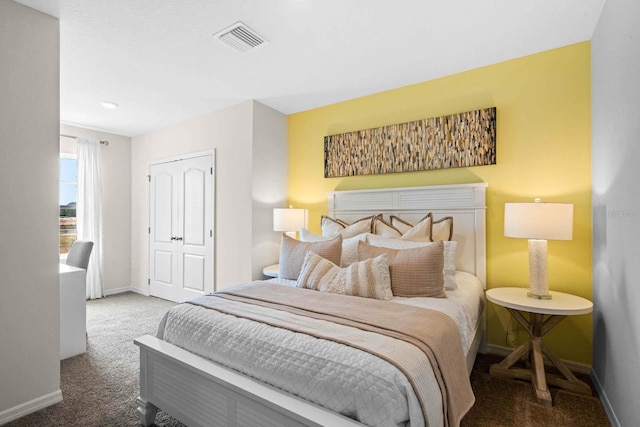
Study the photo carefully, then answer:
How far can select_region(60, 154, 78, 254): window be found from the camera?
445 cm

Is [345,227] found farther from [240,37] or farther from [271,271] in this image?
[240,37]

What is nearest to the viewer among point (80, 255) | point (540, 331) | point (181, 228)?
point (540, 331)

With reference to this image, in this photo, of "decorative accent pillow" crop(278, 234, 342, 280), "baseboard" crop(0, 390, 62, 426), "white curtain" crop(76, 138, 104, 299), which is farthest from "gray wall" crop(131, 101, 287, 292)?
"baseboard" crop(0, 390, 62, 426)

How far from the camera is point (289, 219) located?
3498 mm

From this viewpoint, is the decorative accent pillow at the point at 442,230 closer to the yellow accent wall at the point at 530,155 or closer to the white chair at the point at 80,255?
the yellow accent wall at the point at 530,155

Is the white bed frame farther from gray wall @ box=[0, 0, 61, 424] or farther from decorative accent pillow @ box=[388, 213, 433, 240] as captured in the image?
gray wall @ box=[0, 0, 61, 424]

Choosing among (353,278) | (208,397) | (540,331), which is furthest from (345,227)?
(208,397)

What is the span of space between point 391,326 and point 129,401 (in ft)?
5.96

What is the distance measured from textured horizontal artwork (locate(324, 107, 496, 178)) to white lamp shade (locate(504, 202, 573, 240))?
2.38ft

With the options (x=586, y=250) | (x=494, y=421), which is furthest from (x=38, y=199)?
(x=586, y=250)

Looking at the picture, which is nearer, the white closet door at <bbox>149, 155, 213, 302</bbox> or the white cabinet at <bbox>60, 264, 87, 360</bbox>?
the white cabinet at <bbox>60, 264, 87, 360</bbox>

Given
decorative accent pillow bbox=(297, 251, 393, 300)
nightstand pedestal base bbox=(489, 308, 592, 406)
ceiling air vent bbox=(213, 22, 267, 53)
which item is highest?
ceiling air vent bbox=(213, 22, 267, 53)

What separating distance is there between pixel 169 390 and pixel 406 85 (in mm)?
3222

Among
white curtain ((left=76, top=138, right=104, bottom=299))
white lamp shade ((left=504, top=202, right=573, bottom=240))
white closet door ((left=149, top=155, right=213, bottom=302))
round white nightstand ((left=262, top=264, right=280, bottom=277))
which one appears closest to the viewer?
white lamp shade ((left=504, top=202, right=573, bottom=240))
